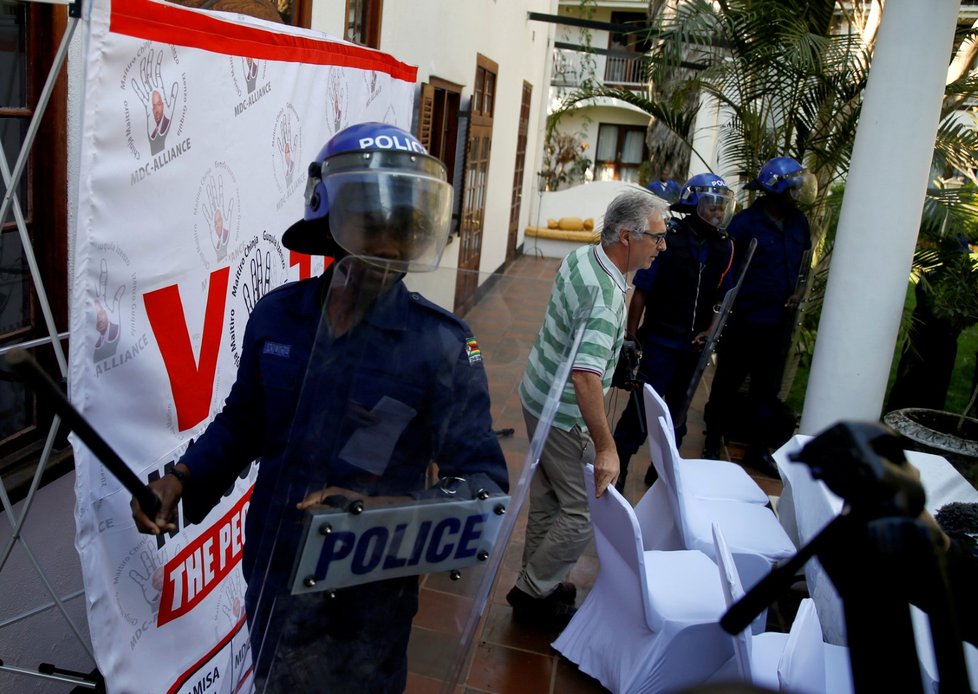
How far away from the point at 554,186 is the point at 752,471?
1497 centimetres

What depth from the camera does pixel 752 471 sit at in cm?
603

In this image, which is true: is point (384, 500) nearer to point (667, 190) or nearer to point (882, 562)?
point (882, 562)

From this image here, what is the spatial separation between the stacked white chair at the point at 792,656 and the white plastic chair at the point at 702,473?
3.26 ft

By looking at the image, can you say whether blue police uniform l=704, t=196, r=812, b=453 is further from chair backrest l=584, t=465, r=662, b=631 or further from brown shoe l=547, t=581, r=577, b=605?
chair backrest l=584, t=465, r=662, b=631

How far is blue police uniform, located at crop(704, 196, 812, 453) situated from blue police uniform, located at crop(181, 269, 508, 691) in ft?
13.1

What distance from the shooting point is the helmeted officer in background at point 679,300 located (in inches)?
192

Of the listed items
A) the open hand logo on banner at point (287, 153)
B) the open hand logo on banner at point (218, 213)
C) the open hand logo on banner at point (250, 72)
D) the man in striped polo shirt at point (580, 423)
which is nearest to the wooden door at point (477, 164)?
the man in striped polo shirt at point (580, 423)

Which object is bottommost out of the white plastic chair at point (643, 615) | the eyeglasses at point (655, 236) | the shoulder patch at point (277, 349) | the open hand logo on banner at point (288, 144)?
the white plastic chair at point (643, 615)

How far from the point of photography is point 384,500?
1592mm

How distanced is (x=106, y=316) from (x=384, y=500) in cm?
82

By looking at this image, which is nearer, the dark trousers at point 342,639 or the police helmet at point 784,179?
the dark trousers at point 342,639

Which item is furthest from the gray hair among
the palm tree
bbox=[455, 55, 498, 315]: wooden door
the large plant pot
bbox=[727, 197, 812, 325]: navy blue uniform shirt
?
bbox=[455, 55, 498, 315]: wooden door

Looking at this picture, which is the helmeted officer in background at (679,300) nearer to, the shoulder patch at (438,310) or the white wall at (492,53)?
the white wall at (492,53)

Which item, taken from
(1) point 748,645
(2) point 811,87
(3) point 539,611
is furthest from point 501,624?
(2) point 811,87
